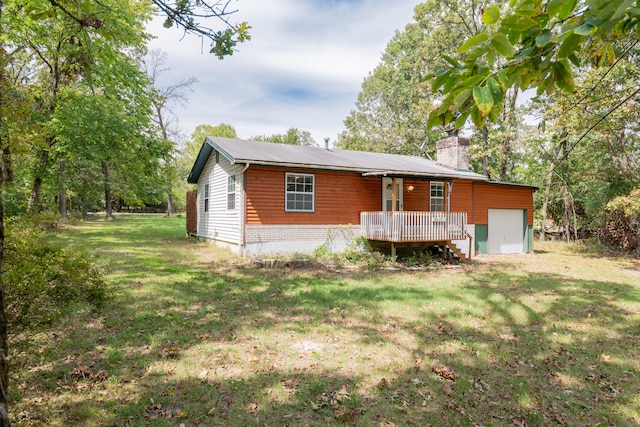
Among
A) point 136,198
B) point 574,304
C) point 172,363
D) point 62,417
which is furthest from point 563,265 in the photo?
point 136,198

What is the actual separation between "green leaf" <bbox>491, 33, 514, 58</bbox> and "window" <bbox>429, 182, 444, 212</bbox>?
14679 millimetres

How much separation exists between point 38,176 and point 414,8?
25498 mm

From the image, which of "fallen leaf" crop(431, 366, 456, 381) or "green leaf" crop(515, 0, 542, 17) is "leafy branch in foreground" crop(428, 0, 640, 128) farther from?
"fallen leaf" crop(431, 366, 456, 381)

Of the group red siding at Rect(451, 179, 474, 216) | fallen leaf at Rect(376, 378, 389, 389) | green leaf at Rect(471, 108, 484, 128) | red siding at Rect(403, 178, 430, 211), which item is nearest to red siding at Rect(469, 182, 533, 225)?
red siding at Rect(451, 179, 474, 216)

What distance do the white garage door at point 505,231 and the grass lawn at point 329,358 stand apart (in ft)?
29.5

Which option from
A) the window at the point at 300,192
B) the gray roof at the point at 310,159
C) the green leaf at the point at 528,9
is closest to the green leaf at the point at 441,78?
the green leaf at the point at 528,9

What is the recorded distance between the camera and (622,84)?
13102 millimetres

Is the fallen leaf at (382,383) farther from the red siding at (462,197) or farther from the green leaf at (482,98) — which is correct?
the red siding at (462,197)

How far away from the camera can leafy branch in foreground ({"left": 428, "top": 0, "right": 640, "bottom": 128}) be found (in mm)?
1418

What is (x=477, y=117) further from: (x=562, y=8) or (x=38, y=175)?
(x=38, y=175)

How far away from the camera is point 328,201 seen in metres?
13.6

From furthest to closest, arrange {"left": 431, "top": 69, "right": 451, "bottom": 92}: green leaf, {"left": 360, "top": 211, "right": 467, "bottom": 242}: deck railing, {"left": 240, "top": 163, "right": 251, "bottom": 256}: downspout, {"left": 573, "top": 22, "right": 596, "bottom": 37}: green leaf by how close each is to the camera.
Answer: {"left": 360, "top": 211, "right": 467, "bottom": 242}: deck railing
{"left": 240, "top": 163, "right": 251, "bottom": 256}: downspout
{"left": 431, "top": 69, "right": 451, "bottom": 92}: green leaf
{"left": 573, "top": 22, "right": 596, "bottom": 37}: green leaf

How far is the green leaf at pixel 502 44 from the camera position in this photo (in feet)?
4.93

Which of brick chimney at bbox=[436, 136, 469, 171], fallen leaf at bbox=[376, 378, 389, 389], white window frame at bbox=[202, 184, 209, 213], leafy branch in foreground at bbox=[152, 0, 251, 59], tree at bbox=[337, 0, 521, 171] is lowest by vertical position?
fallen leaf at bbox=[376, 378, 389, 389]
